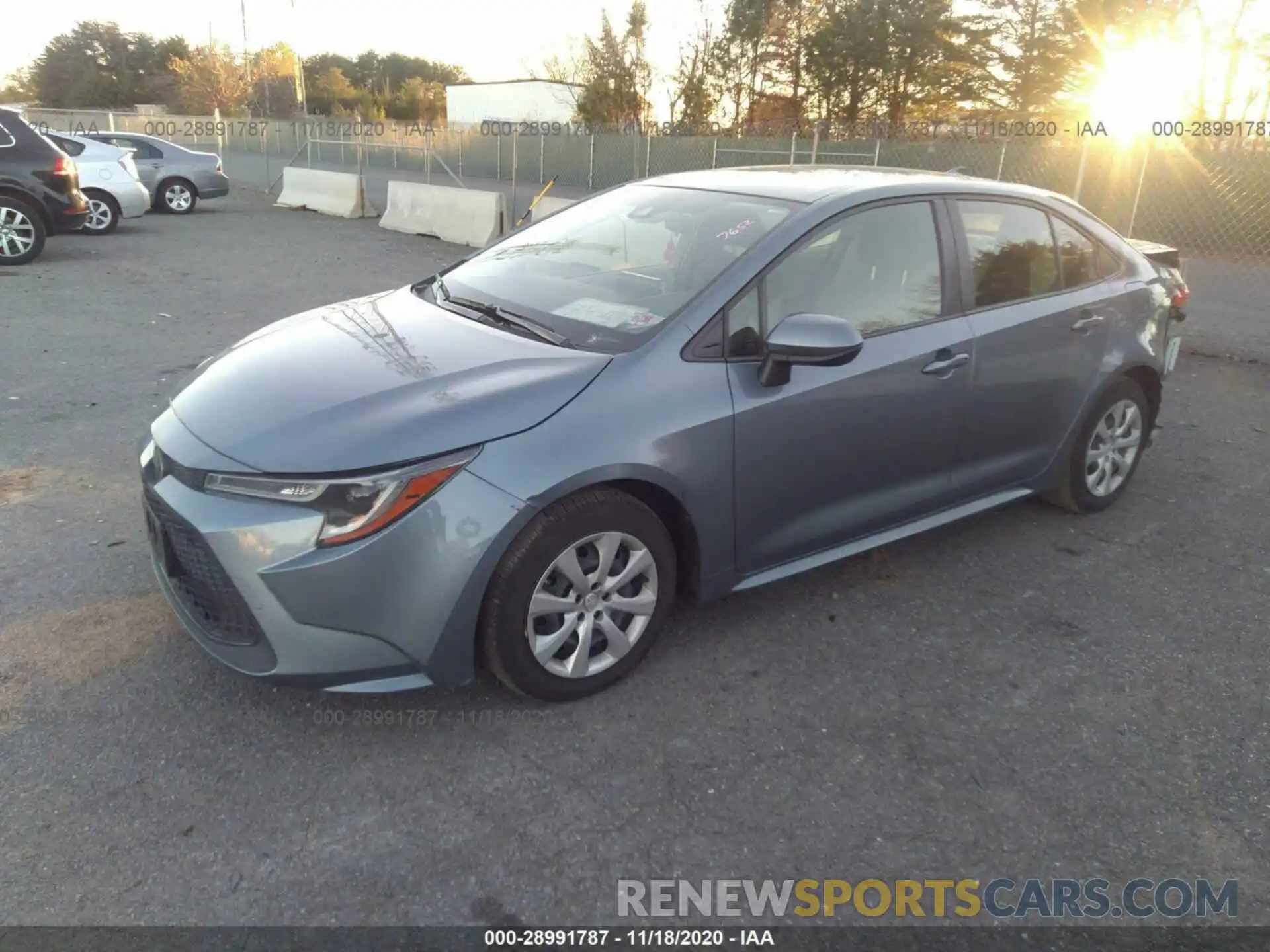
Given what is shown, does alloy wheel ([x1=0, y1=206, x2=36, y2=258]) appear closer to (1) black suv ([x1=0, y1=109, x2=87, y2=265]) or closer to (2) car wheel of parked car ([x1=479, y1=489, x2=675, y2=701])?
(1) black suv ([x1=0, y1=109, x2=87, y2=265])

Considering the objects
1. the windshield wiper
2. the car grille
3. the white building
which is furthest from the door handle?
the white building

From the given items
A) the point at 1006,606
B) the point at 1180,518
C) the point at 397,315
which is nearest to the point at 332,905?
the point at 397,315

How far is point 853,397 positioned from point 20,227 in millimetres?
12079

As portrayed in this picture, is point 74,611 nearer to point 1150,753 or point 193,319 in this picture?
point 1150,753

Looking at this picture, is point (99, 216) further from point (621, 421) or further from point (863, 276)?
point (621, 421)

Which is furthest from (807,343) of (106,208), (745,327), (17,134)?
(106,208)

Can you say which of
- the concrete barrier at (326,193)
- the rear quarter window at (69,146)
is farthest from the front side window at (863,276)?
the concrete barrier at (326,193)

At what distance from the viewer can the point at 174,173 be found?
18.2m

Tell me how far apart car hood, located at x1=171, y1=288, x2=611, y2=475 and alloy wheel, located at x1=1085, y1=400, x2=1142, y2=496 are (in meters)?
2.86

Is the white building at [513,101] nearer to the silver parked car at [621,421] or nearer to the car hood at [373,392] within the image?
the silver parked car at [621,421]

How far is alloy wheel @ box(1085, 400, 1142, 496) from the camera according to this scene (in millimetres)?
4738

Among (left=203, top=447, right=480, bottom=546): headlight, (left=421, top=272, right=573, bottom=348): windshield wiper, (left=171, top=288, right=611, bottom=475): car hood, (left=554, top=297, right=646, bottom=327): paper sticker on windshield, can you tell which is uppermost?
(left=554, top=297, right=646, bottom=327): paper sticker on windshield

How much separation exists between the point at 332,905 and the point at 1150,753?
2492 millimetres

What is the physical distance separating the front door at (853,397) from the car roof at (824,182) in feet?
0.41
